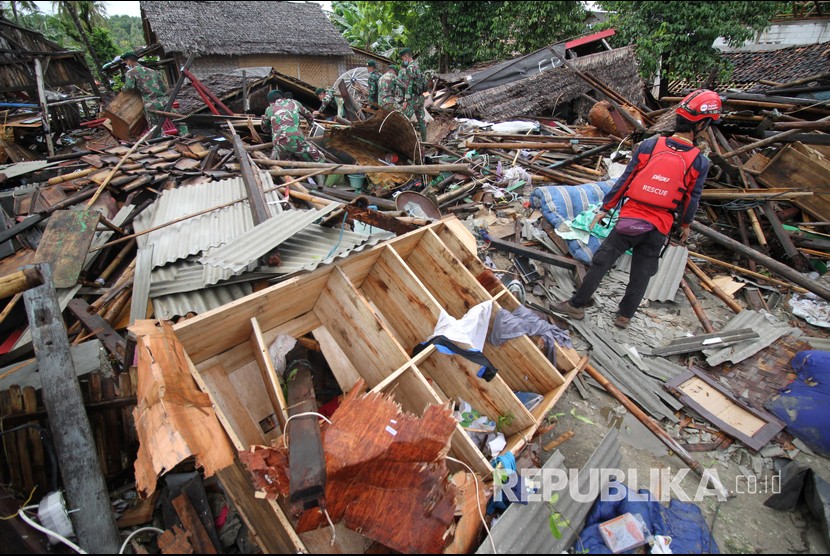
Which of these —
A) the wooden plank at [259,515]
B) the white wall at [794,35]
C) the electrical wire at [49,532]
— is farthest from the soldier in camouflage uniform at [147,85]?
the white wall at [794,35]

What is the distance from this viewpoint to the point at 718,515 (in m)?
2.70

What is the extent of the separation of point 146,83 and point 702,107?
32.6 feet

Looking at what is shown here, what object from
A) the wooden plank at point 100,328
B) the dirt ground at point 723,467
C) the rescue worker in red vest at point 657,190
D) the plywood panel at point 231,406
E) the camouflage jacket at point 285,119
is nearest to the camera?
the dirt ground at point 723,467

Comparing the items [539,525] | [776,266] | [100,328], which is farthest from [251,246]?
[776,266]

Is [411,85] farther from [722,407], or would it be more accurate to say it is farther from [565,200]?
[722,407]

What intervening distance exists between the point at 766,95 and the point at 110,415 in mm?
10471

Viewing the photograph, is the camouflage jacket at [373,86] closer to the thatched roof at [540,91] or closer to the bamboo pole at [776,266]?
the thatched roof at [540,91]

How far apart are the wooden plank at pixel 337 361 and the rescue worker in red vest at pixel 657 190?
2.72m

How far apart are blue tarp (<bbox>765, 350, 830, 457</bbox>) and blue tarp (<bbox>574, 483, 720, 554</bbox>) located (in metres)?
1.57

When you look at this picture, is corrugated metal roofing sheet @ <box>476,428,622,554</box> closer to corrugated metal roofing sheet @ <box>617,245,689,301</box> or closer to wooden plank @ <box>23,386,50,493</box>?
wooden plank @ <box>23,386,50,493</box>

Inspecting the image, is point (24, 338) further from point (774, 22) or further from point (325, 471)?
point (774, 22)

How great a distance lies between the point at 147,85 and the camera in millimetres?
8070

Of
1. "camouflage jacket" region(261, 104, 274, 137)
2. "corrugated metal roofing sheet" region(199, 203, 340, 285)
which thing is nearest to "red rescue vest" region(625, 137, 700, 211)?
"corrugated metal roofing sheet" region(199, 203, 340, 285)

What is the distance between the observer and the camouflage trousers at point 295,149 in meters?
5.91
